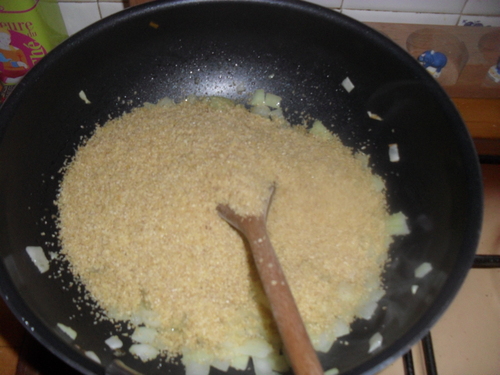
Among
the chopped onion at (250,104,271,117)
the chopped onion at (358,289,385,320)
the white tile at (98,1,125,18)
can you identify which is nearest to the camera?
the chopped onion at (358,289,385,320)

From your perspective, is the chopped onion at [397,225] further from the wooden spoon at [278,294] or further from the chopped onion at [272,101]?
the chopped onion at [272,101]

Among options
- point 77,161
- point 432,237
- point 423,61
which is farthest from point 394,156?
point 77,161

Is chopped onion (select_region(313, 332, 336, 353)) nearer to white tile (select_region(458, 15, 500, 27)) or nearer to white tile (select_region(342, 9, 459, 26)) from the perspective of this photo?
white tile (select_region(342, 9, 459, 26))

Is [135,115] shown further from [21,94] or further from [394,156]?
[394,156]

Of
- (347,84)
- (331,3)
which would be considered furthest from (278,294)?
(331,3)

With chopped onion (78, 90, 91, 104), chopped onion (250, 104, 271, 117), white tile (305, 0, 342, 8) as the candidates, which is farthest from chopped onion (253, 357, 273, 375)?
white tile (305, 0, 342, 8)

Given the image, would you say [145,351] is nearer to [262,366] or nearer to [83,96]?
[262,366]
